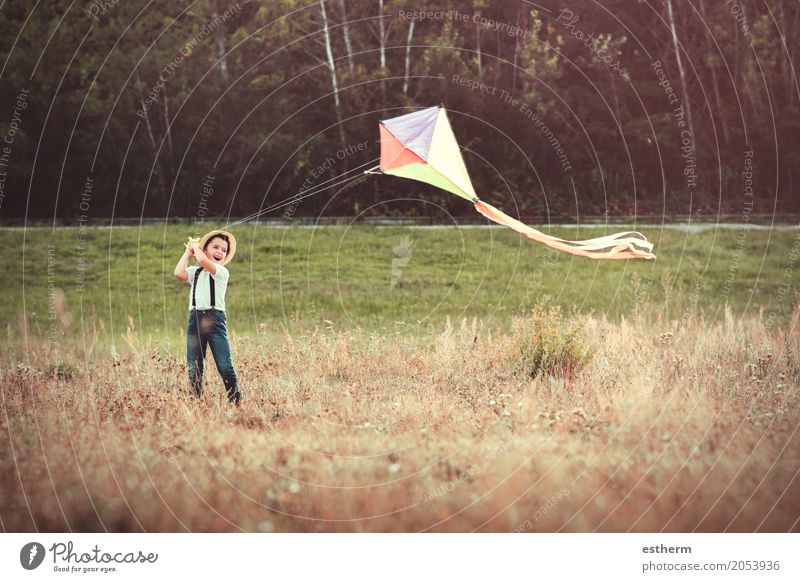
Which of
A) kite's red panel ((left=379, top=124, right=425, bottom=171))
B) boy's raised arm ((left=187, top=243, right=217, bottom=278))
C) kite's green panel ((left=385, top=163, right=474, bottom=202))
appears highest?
kite's red panel ((left=379, top=124, right=425, bottom=171))

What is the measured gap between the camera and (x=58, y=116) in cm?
1922

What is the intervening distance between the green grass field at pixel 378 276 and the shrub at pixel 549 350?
3283mm

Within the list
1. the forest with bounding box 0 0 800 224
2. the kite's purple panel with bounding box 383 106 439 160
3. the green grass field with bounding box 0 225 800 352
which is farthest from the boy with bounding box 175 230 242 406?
the forest with bounding box 0 0 800 224

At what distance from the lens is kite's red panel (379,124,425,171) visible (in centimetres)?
930

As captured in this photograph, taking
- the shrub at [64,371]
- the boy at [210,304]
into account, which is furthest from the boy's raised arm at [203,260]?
the shrub at [64,371]

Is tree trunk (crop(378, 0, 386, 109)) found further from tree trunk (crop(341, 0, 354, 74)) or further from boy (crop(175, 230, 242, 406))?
boy (crop(175, 230, 242, 406))

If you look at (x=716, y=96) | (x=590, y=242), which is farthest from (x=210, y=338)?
(x=716, y=96)

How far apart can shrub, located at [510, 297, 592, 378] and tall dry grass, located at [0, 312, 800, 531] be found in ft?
0.75

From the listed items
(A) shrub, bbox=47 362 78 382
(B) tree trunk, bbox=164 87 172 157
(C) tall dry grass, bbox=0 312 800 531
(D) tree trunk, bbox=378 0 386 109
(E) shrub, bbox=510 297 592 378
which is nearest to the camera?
(C) tall dry grass, bbox=0 312 800 531

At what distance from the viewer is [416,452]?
789 cm

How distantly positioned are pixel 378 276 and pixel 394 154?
7440mm

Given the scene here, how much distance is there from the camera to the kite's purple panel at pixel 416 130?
9.25 meters

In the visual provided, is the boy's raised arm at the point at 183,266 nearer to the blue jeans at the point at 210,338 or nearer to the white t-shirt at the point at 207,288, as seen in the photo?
the white t-shirt at the point at 207,288

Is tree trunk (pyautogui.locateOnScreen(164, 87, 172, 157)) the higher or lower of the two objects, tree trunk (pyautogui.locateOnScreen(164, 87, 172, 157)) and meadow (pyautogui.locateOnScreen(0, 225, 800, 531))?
the higher
